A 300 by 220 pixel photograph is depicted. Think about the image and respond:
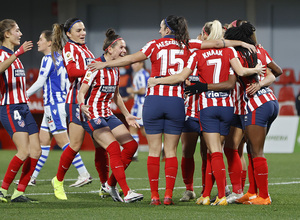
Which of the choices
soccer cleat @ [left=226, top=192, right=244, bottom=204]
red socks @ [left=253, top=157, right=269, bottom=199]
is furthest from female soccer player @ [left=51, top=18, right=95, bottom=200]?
red socks @ [left=253, top=157, right=269, bottom=199]

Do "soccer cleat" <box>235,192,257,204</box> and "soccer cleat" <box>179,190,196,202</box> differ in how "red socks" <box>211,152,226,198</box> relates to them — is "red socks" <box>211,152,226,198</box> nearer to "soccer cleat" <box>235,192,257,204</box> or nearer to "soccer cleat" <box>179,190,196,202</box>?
"soccer cleat" <box>235,192,257,204</box>

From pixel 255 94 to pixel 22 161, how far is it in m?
2.82

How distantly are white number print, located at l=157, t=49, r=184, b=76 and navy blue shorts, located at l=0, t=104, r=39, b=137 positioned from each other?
5.83 ft

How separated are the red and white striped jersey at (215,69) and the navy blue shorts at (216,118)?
0.06 meters

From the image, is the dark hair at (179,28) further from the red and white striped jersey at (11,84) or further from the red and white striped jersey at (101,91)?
the red and white striped jersey at (11,84)

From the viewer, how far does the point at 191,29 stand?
2641 cm

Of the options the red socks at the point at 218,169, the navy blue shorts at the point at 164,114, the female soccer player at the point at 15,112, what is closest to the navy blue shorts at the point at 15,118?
the female soccer player at the point at 15,112

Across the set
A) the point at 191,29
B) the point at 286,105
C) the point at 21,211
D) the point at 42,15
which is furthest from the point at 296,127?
the point at 42,15

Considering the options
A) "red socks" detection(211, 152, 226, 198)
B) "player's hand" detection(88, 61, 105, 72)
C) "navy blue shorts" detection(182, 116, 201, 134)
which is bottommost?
"red socks" detection(211, 152, 226, 198)

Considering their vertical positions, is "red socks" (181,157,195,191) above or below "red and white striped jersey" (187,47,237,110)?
below

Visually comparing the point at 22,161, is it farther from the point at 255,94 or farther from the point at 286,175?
the point at 286,175

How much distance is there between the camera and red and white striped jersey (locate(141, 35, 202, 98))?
709 cm

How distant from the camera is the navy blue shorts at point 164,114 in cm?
708

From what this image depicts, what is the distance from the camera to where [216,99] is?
7.12 metres
